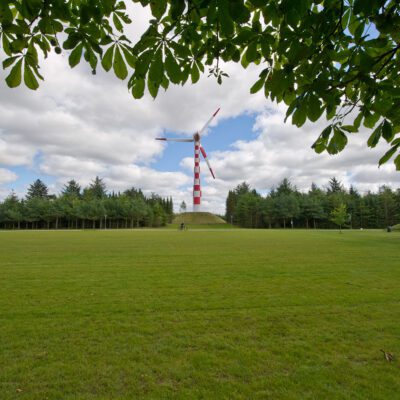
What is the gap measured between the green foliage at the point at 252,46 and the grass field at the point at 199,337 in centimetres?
318

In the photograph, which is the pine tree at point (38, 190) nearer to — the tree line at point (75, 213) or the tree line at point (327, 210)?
the tree line at point (75, 213)

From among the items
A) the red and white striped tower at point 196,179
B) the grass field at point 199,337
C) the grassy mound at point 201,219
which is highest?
the red and white striped tower at point 196,179

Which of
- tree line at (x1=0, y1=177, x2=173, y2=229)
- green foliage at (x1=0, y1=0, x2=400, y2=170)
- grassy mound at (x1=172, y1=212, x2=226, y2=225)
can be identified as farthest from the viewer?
grassy mound at (x1=172, y1=212, x2=226, y2=225)

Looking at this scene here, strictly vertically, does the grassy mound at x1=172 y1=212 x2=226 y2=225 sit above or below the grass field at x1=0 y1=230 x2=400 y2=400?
above

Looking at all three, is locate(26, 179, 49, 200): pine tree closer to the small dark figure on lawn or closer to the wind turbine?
the wind turbine

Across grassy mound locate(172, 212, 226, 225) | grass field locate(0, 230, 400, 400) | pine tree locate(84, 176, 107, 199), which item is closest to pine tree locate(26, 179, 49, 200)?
pine tree locate(84, 176, 107, 199)

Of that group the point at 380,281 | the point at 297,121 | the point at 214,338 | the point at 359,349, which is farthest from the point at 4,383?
the point at 380,281

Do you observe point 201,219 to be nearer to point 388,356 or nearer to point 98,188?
point 98,188

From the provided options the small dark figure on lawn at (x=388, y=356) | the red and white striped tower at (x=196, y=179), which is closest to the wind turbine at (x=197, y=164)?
the red and white striped tower at (x=196, y=179)

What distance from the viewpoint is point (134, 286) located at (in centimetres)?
830

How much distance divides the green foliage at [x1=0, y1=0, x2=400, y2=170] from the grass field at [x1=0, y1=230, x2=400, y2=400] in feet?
10.4

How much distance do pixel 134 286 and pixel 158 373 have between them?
4797mm

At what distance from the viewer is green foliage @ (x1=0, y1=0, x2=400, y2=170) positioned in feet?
5.18

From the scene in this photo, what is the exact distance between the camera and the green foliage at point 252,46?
1.58 m
